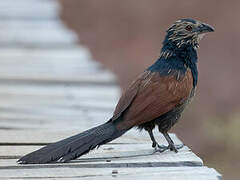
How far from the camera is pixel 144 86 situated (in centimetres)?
437

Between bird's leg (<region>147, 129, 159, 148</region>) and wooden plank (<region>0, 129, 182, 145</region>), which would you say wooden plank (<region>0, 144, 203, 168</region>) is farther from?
wooden plank (<region>0, 129, 182, 145</region>)

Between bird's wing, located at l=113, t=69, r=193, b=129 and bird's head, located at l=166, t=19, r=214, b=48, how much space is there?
11.4 inches

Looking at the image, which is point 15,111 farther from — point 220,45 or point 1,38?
point 220,45

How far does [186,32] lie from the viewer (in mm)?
4730

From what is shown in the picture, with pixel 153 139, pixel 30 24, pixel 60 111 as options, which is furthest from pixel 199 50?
pixel 153 139

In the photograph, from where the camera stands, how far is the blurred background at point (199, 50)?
10242 mm

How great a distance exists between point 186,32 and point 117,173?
1.21 metres

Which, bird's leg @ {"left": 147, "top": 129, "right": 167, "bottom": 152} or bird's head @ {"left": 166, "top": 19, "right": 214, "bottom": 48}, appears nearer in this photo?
bird's leg @ {"left": 147, "top": 129, "right": 167, "bottom": 152}

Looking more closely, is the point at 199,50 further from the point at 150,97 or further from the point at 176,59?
the point at 150,97

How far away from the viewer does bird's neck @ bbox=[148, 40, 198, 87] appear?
4.59 meters

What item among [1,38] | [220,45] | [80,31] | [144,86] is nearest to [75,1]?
[80,31]

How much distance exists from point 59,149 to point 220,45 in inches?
450

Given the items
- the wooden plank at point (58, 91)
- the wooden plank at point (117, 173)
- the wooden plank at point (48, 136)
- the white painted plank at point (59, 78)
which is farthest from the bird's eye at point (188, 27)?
the white painted plank at point (59, 78)

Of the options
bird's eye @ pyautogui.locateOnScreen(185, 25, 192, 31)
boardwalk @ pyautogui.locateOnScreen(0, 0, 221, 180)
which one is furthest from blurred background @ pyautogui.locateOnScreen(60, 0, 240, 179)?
bird's eye @ pyautogui.locateOnScreen(185, 25, 192, 31)
